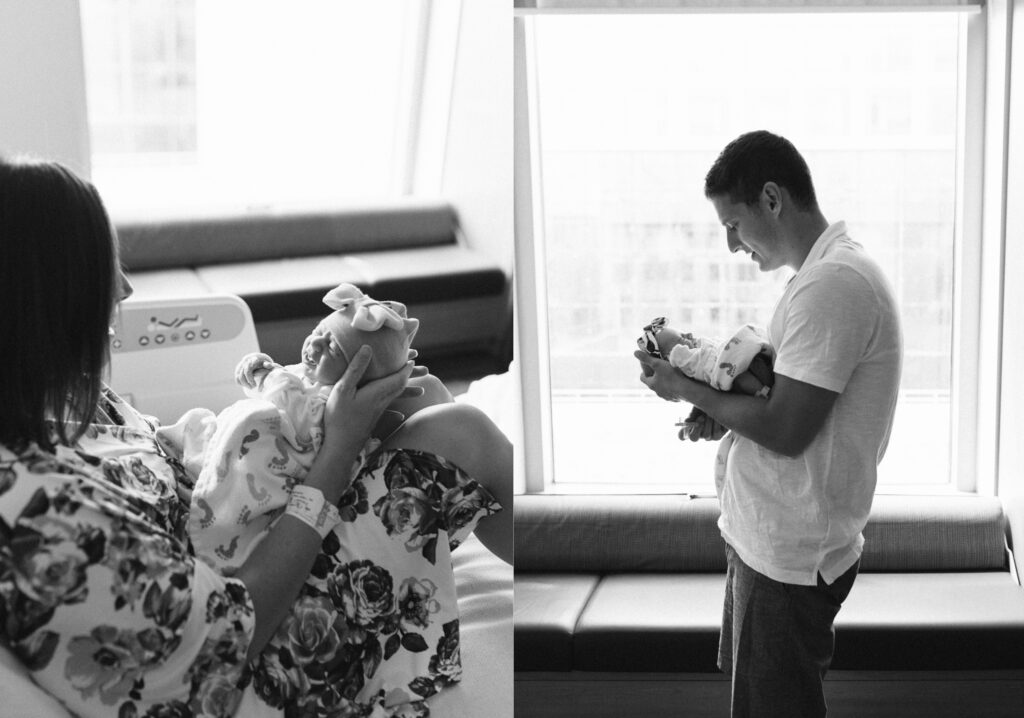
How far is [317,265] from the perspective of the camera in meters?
0.74

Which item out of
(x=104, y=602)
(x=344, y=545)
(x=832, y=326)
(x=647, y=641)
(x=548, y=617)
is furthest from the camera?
(x=548, y=617)

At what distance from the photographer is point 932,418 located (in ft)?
7.14

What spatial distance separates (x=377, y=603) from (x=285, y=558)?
0.25 ft

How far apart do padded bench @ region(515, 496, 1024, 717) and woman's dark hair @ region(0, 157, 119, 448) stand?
48.5 inches

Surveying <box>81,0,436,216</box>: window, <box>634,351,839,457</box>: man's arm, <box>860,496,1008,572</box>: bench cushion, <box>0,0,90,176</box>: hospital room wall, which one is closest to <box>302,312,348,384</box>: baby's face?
<box>81,0,436,216</box>: window

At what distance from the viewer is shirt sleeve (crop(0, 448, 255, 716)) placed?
20.5 inches

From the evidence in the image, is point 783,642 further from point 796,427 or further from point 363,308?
point 363,308

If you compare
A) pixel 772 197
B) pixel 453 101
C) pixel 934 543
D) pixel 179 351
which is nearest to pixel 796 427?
pixel 772 197

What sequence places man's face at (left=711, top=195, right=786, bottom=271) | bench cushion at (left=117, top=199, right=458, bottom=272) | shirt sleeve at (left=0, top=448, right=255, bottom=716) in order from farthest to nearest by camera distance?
man's face at (left=711, top=195, right=786, bottom=271) → bench cushion at (left=117, top=199, right=458, bottom=272) → shirt sleeve at (left=0, top=448, right=255, bottom=716)

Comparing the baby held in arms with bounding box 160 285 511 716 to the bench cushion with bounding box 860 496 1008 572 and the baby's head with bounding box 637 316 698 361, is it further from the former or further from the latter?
the bench cushion with bounding box 860 496 1008 572

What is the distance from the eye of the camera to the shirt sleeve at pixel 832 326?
39.3 inches

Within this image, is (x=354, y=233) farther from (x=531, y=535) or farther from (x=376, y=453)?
(x=531, y=535)

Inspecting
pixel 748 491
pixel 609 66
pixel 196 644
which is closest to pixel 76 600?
pixel 196 644

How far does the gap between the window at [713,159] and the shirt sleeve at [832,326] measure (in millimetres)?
1039
